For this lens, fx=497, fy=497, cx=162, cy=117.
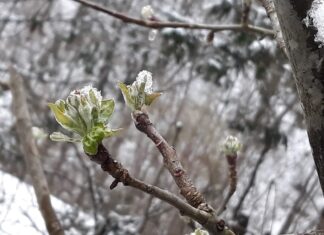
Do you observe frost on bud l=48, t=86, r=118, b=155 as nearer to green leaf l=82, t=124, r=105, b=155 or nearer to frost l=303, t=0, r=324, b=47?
green leaf l=82, t=124, r=105, b=155

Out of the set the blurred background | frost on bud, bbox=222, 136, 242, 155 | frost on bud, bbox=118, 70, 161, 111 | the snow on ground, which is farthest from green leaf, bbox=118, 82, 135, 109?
the snow on ground

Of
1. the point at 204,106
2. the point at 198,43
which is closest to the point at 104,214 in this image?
the point at 198,43

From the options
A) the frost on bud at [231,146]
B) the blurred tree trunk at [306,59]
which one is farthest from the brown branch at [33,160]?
the blurred tree trunk at [306,59]

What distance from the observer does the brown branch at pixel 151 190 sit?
23.5 inches

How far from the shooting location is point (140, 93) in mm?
687

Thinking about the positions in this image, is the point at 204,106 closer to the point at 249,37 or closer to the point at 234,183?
the point at 249,37

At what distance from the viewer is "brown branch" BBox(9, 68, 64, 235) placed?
52.4 inches

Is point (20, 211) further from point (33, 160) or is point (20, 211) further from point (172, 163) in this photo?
point (172, 163)

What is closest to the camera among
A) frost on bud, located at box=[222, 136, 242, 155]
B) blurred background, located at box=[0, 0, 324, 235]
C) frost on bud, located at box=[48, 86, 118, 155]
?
frost on bud, located at box=[48, 86, 118, 155]

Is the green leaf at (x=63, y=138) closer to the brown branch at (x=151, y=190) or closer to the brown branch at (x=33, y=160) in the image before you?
the brown branch at (x=151, y=190)

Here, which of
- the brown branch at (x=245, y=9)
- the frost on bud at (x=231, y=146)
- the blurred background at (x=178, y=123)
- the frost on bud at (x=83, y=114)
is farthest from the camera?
the blurred background at (x=178, y=123)

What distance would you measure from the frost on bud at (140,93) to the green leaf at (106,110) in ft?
0.12

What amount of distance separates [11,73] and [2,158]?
364 centimetres

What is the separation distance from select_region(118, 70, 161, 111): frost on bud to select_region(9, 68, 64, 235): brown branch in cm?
72
